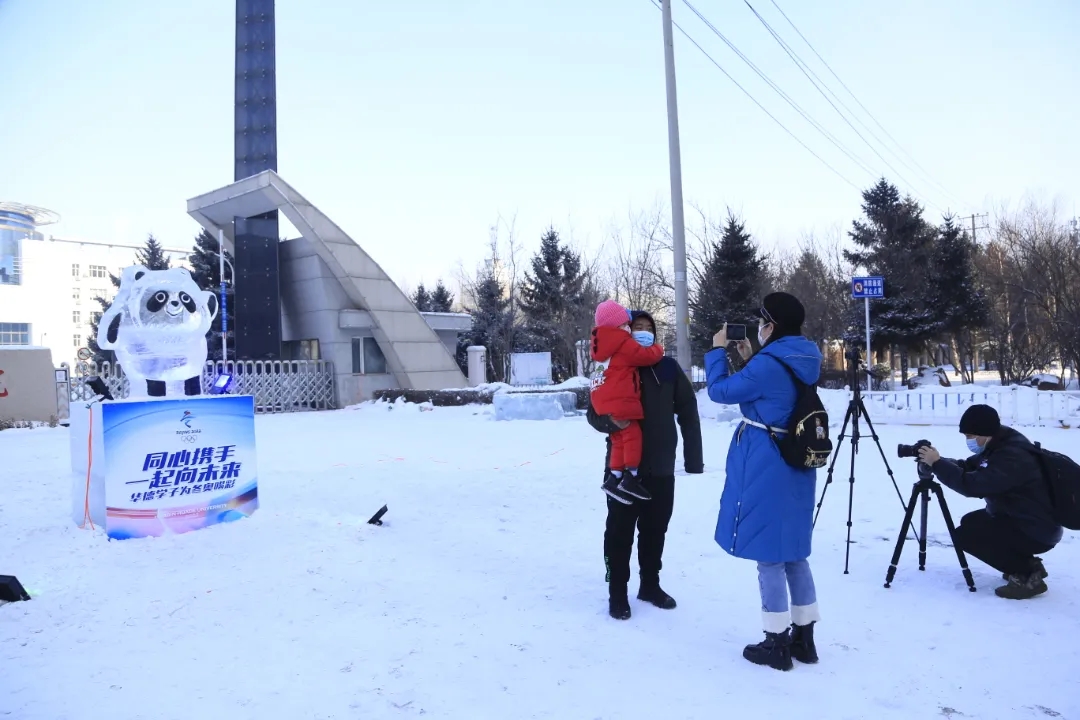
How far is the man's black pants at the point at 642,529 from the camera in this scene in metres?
4.36

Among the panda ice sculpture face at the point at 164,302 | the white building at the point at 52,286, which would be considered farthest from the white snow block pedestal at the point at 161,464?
the white building at the point at 52,286

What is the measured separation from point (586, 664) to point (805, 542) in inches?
50.0

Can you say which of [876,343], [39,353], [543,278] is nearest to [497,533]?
[39,353]

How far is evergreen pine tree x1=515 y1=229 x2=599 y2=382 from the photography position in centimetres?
3766

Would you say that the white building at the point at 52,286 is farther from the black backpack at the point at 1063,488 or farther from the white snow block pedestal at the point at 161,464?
the black backpack at the point at 1063,488

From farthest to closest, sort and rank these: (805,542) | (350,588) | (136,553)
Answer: (136,553) < (350,588) < (805,542)

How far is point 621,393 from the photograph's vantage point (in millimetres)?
4309

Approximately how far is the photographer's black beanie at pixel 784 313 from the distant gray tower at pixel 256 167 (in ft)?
73.5

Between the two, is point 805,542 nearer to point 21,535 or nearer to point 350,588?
point 350,588

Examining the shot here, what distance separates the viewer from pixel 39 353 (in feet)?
57.4

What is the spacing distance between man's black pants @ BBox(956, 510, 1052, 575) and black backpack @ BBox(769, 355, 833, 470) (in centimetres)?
188

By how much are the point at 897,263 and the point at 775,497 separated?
2861cm

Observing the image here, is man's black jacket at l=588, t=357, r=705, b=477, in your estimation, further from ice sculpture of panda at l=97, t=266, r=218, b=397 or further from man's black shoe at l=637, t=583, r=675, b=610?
ice sculpture of panda at l=97, t=266, r=218, b=397

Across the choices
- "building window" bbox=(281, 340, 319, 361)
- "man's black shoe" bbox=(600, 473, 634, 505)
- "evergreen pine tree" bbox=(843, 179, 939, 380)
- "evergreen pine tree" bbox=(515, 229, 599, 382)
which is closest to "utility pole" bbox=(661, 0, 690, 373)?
"man's black shoe" bbox=(600, 473, 634, 505)
